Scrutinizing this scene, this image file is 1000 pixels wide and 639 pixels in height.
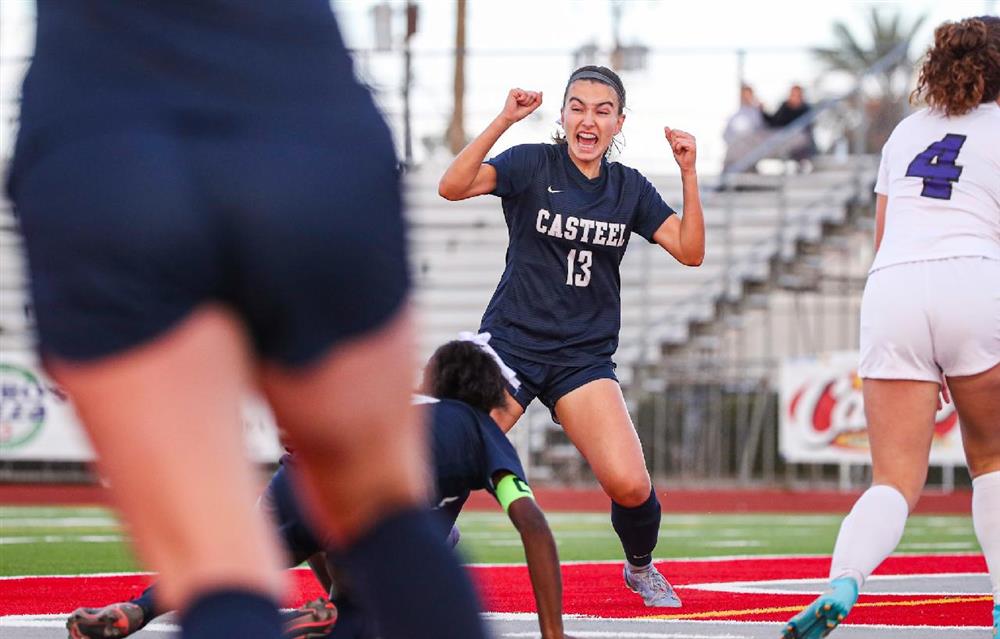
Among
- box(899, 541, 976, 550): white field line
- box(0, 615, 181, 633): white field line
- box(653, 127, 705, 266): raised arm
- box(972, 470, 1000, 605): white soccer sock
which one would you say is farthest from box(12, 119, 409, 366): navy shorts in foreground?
box(899, 541, 976, 550): white field line

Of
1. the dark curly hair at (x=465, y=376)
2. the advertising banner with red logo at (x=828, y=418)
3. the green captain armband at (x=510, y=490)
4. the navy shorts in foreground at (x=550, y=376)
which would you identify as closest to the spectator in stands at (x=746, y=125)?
the advertising banner with red logo at (x=828, y=418)

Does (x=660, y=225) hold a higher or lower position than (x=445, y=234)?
higher

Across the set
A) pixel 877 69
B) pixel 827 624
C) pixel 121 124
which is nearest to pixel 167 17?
pixel 121 124

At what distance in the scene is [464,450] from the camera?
4535 millimetres

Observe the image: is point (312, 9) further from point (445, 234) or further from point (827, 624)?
point (445, 234)

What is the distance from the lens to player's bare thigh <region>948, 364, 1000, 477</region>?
15.6ft

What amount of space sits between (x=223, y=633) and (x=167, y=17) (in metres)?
0.70

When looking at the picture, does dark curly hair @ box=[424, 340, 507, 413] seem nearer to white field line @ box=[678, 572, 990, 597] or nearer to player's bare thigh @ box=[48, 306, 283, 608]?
white field line @ box=[678, 572, 990, 597]

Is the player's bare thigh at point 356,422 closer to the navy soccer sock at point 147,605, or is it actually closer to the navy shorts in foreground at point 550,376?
the navy soccer sock at point 147,605

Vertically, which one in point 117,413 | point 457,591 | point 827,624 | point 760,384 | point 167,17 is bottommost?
point 760,384

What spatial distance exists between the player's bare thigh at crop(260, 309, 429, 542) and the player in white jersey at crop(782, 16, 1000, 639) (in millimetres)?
2778

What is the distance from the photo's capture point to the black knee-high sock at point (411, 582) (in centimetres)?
196

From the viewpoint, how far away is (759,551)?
33.2 ft

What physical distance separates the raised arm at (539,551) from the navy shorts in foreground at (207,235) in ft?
8.52
